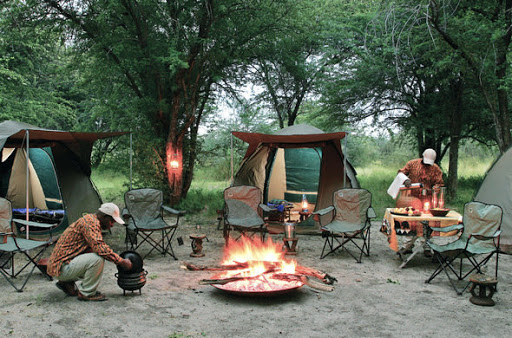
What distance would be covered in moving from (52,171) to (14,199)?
2.19 feet

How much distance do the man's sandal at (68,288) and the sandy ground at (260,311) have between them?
0.07m

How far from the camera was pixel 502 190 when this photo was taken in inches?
213

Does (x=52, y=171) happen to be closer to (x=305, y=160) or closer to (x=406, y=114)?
(x=305, y=160)

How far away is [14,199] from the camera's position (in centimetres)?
652

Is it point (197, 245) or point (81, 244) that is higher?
point (81, 244)

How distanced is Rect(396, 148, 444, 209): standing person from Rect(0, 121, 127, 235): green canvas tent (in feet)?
14.0

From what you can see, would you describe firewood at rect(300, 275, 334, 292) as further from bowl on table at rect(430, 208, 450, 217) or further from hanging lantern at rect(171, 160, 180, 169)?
hanging lantern at rect(171, 160, 180, 169)

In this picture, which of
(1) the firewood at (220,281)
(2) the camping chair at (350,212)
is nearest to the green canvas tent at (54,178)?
(1) the firewood at (220,281)

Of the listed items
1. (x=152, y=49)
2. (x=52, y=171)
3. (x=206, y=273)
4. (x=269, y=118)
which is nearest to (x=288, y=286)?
(x=206, y=273)

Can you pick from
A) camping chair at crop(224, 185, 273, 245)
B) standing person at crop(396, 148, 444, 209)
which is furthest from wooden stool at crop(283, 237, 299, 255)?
standing person at crop(396, 148, 444, 209)

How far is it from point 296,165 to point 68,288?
17.1ft

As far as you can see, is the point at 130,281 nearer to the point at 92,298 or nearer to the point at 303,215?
the point at 92,298

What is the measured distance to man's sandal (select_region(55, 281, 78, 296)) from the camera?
11.8 feet

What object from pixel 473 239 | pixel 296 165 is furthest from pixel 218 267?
pixel 296 165
